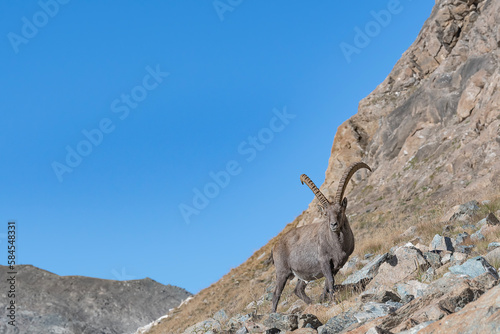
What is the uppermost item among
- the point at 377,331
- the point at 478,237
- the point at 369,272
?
the point at 369,272

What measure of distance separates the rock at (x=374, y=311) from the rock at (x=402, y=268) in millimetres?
2487

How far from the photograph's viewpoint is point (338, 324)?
775 cm

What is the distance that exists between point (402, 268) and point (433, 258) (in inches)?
29.1

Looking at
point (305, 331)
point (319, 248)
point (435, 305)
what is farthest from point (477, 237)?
point (435, 305)

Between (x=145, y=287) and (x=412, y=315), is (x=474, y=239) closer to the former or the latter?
(x=412, y=315)

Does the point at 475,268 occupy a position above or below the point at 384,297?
below

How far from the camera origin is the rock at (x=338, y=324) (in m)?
7.64

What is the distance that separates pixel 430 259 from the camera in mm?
10797

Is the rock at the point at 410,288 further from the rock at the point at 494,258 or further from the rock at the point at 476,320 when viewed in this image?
the rock at the point at 476,320

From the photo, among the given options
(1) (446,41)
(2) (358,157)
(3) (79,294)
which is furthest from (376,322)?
(3) (79,294)

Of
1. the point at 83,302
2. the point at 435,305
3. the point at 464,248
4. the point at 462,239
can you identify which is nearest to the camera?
the point at 435,305

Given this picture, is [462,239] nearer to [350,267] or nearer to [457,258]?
[457,258]

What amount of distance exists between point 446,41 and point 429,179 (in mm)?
18318

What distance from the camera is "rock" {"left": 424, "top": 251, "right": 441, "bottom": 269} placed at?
10500 mm
